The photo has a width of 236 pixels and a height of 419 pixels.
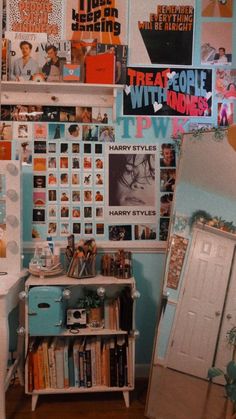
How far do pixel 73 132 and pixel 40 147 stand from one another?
9.5 inches

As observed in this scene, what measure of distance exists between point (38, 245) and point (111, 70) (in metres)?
1.22

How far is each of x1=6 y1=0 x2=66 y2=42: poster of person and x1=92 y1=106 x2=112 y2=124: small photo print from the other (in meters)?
0.53

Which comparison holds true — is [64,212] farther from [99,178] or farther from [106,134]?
[106,134]

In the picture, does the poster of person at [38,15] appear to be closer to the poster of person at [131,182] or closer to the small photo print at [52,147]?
the small photo print at [52,147]

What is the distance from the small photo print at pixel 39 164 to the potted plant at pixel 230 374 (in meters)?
1.53

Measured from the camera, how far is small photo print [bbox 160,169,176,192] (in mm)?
2719

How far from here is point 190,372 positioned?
2133 millimetres

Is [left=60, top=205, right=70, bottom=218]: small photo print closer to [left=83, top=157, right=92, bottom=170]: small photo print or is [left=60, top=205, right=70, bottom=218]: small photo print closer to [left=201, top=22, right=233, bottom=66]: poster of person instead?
[left=83, top=157, right=92, bottom=170]: small photo print

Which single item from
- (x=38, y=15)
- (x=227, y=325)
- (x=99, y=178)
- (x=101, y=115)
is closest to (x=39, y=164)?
(x=99, y=178)

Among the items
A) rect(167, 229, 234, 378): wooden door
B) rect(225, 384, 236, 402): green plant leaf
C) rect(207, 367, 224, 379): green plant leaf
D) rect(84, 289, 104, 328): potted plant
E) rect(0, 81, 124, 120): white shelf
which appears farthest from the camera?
rect(0, 81, 124, 120): white shelf

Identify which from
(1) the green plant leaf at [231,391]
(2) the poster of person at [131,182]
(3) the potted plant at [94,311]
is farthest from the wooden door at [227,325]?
(2) the poster of person at [131,182]

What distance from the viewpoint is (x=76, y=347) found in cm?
238

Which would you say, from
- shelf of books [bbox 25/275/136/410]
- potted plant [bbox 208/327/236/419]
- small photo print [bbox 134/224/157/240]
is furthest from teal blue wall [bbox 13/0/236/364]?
potted plant [bbox 208/327/236/419]

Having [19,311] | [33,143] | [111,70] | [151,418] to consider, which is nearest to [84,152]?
[33,143]
